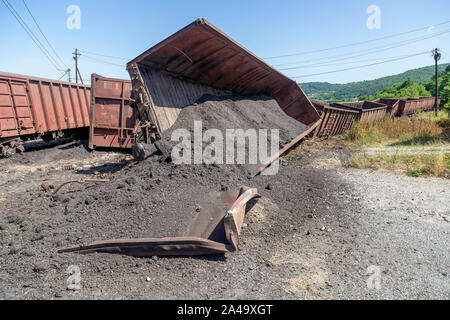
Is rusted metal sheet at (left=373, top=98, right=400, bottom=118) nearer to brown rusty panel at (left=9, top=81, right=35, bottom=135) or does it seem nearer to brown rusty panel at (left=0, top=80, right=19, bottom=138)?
brown rusty panel at (left=9, top=81, right=35, bottom=135)

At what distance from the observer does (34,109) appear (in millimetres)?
9656

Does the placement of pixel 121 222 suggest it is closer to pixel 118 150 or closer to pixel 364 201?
pixel 364 201

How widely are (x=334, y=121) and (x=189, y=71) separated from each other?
619cm

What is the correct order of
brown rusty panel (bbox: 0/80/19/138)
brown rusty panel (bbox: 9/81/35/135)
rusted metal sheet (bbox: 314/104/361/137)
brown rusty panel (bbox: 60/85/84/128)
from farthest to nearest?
brown rusty panel (bbox: 60/85/84/128) → rusted metal sheet (bbox: 314/104/361/137) → brown rusty panel (bbox: 9/81/35/135) → brown rusty panel (bbox: 0/80/19/138)

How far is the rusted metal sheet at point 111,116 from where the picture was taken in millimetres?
8078

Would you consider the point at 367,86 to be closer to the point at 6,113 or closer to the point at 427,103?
the point at 427,103

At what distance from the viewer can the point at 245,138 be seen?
604 centimetres

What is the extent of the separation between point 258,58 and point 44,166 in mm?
7324

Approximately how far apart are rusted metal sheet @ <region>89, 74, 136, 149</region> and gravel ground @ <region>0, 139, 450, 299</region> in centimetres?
300

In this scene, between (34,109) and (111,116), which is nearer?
(111,116)

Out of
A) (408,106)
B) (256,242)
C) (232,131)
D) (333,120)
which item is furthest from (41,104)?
(408,106)

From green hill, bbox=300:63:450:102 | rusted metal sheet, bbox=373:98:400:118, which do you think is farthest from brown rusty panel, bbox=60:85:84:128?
green hill, bbox=300:63:450:102

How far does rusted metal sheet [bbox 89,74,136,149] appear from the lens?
808 centimetres

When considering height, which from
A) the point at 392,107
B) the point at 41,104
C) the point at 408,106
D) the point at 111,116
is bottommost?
the point at 408,106
